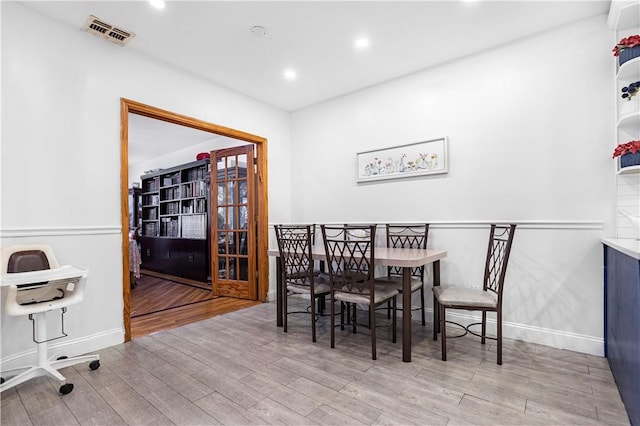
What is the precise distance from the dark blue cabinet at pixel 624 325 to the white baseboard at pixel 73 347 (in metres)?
3.52

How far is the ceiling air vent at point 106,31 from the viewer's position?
8.28 ft

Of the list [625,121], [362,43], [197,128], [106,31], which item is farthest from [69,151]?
[625,121]

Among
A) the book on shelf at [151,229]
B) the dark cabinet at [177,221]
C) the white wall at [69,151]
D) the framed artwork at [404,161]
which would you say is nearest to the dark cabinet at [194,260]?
the dark cabinet at [177,221]

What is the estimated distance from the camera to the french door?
4.31 metres

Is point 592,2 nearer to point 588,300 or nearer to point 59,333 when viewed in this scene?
point 588,300

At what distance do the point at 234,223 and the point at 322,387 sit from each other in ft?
9.74

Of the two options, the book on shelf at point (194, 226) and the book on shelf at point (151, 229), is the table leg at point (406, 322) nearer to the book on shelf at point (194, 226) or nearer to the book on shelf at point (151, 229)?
the book on shelf at point (194, 226)

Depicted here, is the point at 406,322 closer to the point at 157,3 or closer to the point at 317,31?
the point at 317,31

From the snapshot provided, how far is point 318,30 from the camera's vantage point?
271cm

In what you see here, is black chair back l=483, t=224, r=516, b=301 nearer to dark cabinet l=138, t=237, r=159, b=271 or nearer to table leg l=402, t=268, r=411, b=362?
table leg l=402, t=268, r=411, b=362

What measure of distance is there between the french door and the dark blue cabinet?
3.58 m

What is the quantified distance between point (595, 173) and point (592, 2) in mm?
1291

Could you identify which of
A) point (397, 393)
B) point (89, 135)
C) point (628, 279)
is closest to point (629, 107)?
point (628, 279)

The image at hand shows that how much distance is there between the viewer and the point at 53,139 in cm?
247
